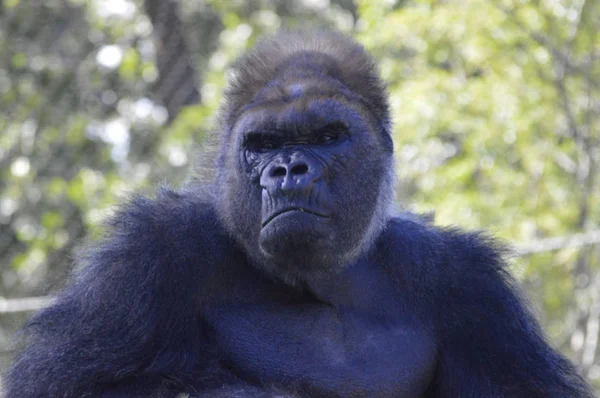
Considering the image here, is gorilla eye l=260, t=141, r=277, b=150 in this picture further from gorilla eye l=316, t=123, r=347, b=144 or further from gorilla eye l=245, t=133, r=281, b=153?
gorilla eye l=316, t=123, r=347, b=144

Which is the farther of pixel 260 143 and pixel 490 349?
pixel 490 349

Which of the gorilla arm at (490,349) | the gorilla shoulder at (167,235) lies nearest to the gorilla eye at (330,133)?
the gorilla shoulder at (167,235)

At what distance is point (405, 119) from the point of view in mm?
8109

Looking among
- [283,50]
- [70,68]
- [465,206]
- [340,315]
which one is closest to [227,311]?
[340,315]

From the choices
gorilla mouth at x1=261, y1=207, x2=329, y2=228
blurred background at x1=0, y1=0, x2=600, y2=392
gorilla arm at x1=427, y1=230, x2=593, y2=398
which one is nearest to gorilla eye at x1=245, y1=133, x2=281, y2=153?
gorilla mouth at x1=261, y1=207, x2=329, y2=228

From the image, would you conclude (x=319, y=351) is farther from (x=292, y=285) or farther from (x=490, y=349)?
(x=490, y=349)

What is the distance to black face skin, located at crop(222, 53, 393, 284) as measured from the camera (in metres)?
3.53

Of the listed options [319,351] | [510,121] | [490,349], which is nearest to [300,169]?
[319,351]

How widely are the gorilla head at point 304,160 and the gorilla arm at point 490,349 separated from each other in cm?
50

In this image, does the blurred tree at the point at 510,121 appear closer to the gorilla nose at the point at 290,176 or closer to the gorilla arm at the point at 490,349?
the gorilla arm at the point at 490,349

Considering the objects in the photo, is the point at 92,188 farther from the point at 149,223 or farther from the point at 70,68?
the point at 149,223

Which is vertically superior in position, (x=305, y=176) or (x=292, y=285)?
(x=305, y=176)

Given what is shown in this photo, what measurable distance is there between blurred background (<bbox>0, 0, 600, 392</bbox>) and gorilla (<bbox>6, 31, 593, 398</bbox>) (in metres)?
3.58

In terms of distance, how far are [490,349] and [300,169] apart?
49.1 inches
